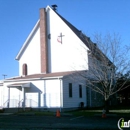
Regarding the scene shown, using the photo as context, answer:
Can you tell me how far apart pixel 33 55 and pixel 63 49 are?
500 cm

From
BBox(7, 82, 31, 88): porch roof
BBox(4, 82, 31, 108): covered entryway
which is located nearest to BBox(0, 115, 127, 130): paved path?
BBox(7, 82, 31, 88): porch roof

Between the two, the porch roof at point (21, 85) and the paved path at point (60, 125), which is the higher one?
the porch roof at point (21, 85)

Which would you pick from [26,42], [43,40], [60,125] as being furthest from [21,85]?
[60,125]

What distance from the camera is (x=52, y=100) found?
2988 centimetres

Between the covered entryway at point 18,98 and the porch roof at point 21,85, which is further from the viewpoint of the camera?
the covered entryway at point 18,98

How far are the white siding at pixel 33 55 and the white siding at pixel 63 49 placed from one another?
1949mm

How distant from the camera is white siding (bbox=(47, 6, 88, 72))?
35438mm

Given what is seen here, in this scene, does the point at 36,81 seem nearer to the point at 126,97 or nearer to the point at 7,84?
the point at 7,84

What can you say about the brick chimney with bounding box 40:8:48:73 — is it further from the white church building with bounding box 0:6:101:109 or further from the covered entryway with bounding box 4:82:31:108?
the covered entryway with bounding box 4:82:31:108

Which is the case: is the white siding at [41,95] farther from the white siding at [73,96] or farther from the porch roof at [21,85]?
the white siding at [73,96]

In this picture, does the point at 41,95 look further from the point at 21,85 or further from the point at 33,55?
the point at 33,55

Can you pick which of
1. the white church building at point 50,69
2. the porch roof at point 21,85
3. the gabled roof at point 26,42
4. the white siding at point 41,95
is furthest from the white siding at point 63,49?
the porch roof at point 21,85

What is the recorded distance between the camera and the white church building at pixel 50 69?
30.2 metres

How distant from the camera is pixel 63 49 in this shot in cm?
3653
